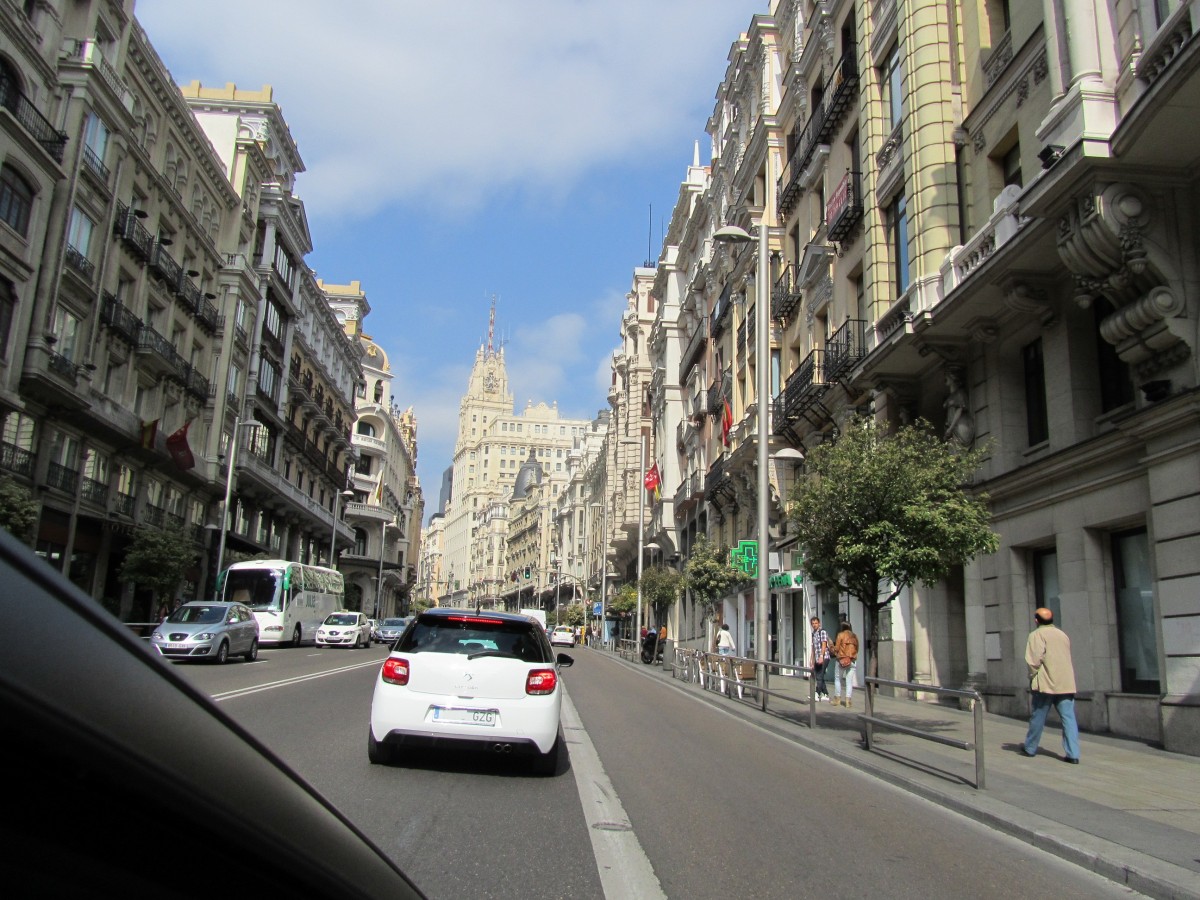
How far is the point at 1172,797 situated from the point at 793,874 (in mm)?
5492

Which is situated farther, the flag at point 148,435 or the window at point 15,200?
the flag at point 148,435

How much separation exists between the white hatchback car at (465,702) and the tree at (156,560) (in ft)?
87.8

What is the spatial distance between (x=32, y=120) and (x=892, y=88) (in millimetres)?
23789

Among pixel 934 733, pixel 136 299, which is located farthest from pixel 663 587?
pixel 934 733

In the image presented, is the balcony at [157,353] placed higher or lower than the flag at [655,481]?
higher

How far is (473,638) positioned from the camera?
30.7ft

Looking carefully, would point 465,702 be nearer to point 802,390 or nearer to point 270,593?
point 802,390

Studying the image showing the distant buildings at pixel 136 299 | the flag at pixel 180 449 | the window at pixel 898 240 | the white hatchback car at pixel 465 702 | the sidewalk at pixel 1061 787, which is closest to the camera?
the sidewalk at pixel 1061 787

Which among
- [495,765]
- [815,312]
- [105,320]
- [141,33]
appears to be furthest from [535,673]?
[141,33]

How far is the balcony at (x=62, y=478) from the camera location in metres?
29.0

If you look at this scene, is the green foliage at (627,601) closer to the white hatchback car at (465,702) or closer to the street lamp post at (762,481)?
the street lamp post at (762,481)

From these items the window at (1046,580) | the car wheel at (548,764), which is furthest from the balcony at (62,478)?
the window at (1046,580)

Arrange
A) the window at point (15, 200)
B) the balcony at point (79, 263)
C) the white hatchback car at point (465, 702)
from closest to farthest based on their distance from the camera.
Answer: the white hatchback car at point (465, 702), the window at point (15, 200), the balcony at point (79, 263)

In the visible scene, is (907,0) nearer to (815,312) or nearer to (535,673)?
(815,312)
